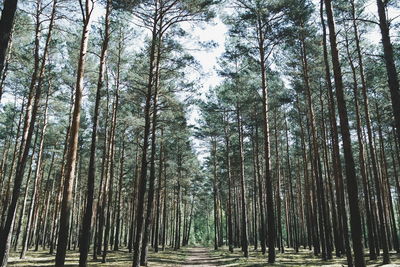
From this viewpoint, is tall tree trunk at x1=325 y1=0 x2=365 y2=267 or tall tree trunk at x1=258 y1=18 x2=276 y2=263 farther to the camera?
tall tree trunk at x1=258 y1=18 x2=276 y2=263

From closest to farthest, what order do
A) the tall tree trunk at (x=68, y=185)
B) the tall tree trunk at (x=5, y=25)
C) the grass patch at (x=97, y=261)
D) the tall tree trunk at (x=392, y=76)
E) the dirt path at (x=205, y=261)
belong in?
the tall tree trunk at (x=5, y=25) → the tall tree trunk at (x=68, y=185) → the tall tree trunk at (x=392, y=76) → the grass patch at (x=97, y=261) → the dirt path at (x=205, y=261)

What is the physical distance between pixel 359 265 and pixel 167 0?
40.6 feet

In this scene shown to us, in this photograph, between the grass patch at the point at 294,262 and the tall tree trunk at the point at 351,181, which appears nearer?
the tall tree trunk at the point at 351,181

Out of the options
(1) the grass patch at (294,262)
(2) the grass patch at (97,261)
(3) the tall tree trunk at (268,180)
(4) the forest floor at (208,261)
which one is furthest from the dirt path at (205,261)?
(3) the tall tree trunk at (268,180)

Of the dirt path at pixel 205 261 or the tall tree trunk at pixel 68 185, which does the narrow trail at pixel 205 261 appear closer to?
the dirt path at pixel 205 261

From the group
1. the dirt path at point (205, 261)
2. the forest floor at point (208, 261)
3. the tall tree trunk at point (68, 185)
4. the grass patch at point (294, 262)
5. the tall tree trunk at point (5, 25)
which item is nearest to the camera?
the tall tree trunk at point (5, 25)

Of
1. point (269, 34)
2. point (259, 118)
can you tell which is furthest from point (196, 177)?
point (269, 34)

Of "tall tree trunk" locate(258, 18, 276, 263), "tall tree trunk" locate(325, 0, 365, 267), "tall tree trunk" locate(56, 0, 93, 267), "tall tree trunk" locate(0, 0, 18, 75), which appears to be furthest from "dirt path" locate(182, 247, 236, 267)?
"tall tree trunk" locate(0, 0, 18, 75)

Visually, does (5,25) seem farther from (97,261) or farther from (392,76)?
(97,261)

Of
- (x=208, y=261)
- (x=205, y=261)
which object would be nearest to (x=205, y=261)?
(x=205, y=261)

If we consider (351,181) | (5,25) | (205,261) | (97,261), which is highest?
(5,25)

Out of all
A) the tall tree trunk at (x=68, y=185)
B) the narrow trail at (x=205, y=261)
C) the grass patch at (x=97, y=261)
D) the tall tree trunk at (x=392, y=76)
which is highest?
the tall tree trunk at (x=392, y=76)

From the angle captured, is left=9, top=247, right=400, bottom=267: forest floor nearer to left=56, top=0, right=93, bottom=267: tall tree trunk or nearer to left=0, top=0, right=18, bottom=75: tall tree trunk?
left=56, top=0, right=93, bottom=267: tall tree trunk

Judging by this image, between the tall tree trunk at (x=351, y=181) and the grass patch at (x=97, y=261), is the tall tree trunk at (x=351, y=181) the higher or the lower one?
the higher one
